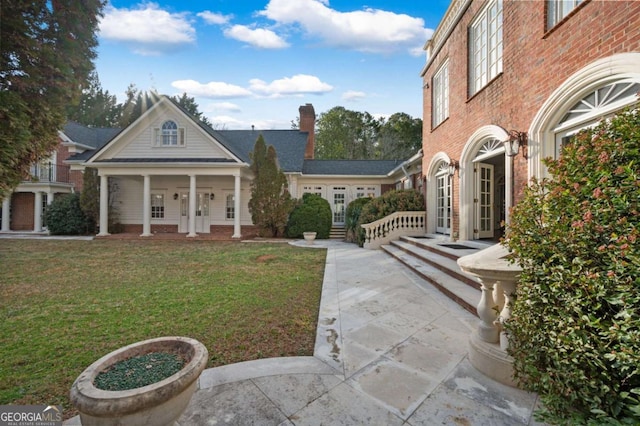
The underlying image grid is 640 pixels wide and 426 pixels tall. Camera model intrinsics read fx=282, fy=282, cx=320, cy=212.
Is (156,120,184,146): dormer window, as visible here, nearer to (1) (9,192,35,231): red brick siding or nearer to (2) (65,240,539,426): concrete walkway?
(1) (9,192,35,231): red brick siding

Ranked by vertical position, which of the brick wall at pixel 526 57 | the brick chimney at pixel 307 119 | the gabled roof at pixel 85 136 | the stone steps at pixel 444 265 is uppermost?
the brick chimney at pixel 307 119

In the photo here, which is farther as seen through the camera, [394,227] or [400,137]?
[400,137]

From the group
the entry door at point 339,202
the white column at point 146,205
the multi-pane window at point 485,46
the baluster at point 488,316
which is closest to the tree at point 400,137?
the entry door at point 339,202

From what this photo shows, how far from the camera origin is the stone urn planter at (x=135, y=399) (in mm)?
1374

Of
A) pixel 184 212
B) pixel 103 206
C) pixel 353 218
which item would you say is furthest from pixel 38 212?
pixel 353 218

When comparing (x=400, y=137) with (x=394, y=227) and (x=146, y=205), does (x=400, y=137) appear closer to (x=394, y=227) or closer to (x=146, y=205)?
(x=394, y=227)

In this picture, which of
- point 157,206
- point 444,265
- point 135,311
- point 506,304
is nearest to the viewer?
point 506,304

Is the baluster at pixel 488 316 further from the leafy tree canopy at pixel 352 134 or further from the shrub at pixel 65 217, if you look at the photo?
the leafy tree canopy at pixel 352 134

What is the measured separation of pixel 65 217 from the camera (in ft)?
48.2

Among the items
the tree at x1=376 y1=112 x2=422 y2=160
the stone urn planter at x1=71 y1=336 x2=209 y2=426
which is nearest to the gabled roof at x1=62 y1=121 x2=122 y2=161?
the stone urn planter at x1=71 y1=336 x2=209 y2=426

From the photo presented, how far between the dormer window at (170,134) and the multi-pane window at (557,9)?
47.1ft

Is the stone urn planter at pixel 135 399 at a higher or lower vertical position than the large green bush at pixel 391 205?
lower

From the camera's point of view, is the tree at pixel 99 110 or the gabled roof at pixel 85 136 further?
the tree at pixel 99 110

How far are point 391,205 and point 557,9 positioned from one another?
6998 mm
